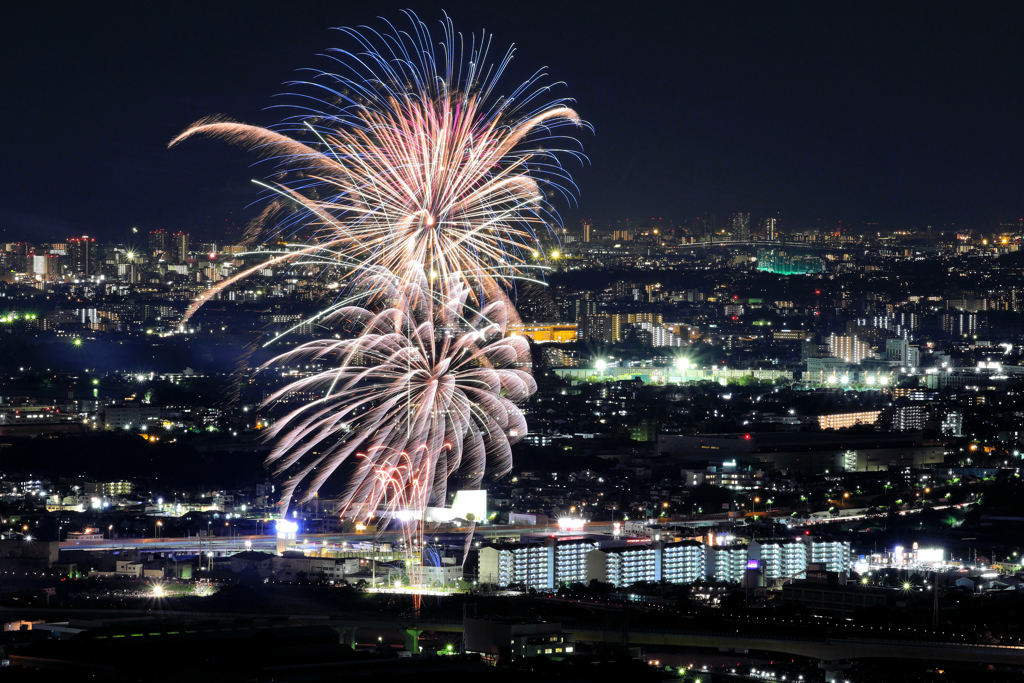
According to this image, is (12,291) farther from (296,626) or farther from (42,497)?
(296,626)

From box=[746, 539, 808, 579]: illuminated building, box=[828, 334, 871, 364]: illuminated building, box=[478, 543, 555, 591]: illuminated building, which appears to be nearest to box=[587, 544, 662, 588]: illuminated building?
box=[478, 543, 555, 591]: illuminated building

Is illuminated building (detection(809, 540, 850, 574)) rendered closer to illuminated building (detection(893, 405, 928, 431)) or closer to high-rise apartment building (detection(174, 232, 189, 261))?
illuminated building (detection(893, 405, 928, 431))

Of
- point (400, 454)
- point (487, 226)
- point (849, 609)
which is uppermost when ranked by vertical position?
point (487, 226)

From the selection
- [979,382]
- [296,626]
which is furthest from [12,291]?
[296,626]

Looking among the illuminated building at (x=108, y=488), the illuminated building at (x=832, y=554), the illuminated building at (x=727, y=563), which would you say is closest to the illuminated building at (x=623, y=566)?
the illuminated building at (x=727, y=563)

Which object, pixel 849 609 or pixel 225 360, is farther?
pixel 225 360

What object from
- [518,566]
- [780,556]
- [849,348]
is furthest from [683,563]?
[849,348]

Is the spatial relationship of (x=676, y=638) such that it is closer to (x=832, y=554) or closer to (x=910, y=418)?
(x=832, y=554)

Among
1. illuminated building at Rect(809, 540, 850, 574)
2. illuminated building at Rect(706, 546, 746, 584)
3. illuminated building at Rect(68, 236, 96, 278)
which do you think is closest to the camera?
illuminated building at Rect(706, 546, 746, 584)
